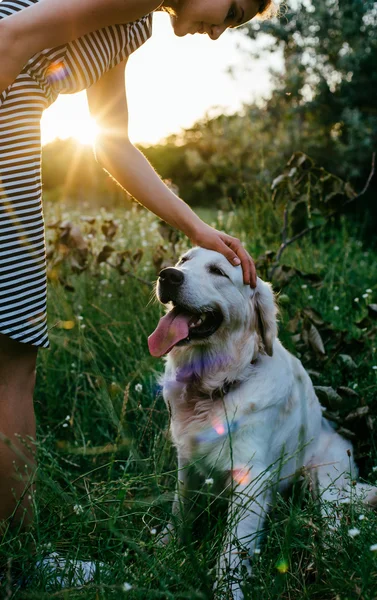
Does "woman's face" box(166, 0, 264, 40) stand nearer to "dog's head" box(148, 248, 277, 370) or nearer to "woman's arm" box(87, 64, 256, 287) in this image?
"woman's arm" box(87, 64, 256, 287)

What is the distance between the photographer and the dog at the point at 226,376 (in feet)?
8.16

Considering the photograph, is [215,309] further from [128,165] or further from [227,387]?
[128,165]

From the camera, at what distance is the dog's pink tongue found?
2.54m

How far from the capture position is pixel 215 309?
8.73 ft

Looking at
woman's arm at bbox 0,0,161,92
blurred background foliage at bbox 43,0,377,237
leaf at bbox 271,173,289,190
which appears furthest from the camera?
blurred background foliage at bbox 43,0,377,237

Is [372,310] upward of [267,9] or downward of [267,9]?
downward

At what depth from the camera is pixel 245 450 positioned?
92.5 inches

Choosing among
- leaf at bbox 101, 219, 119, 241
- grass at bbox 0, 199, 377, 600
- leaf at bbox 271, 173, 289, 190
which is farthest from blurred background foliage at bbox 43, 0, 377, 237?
leaf at bbox 271, 173, 289, 190

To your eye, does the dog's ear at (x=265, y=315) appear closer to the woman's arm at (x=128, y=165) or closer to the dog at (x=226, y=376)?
the dog at (x=226, y=376)

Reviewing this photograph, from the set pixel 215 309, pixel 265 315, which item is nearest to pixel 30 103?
pixel 215 309

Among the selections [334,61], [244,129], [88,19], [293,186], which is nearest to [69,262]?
[293,186]

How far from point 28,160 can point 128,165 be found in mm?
708

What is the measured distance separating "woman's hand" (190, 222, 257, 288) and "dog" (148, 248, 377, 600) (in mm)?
96

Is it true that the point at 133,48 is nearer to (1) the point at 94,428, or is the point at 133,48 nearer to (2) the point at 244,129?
(1) the point at 94,428
